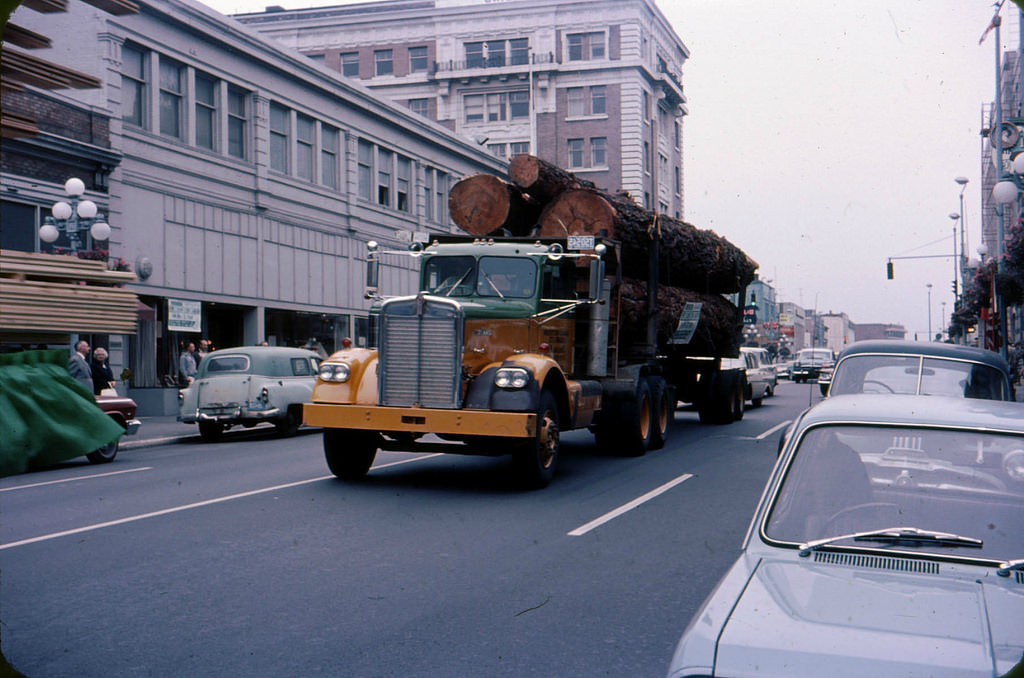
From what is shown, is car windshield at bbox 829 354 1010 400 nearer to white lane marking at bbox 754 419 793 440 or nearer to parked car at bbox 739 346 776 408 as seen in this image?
white lane marking at bbox 754 419 793 440

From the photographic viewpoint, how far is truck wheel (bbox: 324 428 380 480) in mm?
10391

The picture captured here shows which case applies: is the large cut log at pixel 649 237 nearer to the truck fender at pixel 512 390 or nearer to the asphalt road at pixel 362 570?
the truck fender at pixel 512 390

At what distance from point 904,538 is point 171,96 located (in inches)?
979

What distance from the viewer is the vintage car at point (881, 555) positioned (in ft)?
8.22

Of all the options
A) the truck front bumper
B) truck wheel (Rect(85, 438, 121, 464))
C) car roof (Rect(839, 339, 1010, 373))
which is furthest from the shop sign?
car roof (Rect(839, 339, 1010, 373))

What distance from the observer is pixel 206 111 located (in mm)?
26000

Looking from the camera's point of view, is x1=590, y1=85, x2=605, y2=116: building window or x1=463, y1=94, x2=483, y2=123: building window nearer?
x1=590, y1=85, x2=605, y2=116: building window

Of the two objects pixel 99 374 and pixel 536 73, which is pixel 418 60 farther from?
pixel 99 374

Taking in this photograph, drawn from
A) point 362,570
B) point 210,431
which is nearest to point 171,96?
point 210,431

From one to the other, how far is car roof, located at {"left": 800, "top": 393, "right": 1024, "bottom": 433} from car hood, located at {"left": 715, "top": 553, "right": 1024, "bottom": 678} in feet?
2.19

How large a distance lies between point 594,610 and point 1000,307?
25.2m

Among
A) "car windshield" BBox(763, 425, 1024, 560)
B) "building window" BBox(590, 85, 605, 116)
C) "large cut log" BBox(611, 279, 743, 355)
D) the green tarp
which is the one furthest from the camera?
"building window" BBox(590, 85, 605, 116)

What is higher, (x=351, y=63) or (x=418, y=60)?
(x=418, y=60)

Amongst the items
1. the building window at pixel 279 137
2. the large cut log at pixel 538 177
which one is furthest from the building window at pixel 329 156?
the large cut log at pixel 538 177
